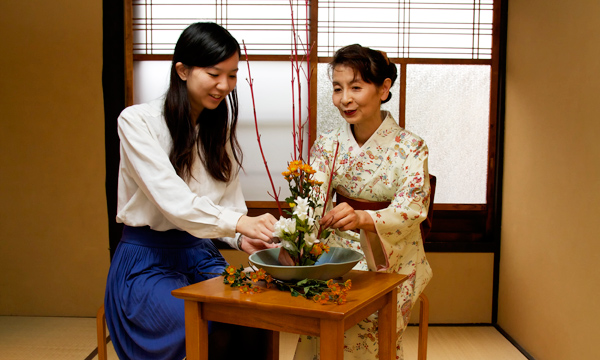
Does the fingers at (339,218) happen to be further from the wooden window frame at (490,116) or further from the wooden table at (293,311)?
the wooden window frame at (490,116)

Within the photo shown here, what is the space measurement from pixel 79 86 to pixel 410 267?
2.60m

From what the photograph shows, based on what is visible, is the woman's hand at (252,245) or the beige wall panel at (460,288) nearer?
the woman's hand at (252,245)

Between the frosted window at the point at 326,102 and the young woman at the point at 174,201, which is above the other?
the frosted window at the point at 326,102

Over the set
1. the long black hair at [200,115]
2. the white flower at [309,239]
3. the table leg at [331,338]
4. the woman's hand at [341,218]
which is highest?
the long black hair at [200,115]

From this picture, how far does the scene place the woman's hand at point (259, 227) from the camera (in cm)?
165

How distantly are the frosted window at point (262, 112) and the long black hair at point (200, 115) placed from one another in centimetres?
145

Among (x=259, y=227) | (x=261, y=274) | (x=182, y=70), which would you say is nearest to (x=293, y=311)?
(x=261, y=274)

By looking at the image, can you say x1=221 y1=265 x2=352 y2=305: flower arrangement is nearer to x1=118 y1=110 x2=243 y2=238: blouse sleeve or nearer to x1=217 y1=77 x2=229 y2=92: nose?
x1=118 y1=110 x2=243 y2=238: blouse sleeve

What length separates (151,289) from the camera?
6.02ft

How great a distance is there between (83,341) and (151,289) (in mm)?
1720

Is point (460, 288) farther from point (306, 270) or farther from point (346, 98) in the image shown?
point (306, 270)

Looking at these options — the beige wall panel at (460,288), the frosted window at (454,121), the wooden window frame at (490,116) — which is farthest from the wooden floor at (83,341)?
the frosted window at (454,121)

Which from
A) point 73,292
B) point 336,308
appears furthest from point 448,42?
point 73,292

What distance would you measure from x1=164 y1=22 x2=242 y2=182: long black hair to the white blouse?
1.5 inches
